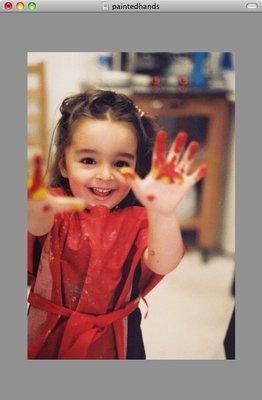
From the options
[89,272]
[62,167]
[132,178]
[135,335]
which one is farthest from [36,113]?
[135,335]

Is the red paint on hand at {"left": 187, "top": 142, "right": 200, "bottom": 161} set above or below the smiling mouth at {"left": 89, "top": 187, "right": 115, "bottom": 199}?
above

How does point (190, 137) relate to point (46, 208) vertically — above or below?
above

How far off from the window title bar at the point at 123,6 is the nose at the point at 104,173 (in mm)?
341

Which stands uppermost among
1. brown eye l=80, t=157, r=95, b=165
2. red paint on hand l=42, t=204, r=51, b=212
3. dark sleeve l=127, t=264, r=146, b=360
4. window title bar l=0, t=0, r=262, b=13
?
window title bar l=0, t=0, r=262, b=13

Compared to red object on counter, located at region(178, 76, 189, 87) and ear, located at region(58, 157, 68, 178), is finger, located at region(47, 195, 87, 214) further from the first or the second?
red object on counter, located at region(178, 76, 189, 87)

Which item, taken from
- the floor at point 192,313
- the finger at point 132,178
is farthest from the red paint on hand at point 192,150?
the floor at point 192,313

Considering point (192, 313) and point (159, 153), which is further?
point (192, 313)

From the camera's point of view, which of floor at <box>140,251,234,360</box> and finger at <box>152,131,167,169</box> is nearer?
finger at <box>152,131,167,169</box>

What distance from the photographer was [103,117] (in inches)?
52.0

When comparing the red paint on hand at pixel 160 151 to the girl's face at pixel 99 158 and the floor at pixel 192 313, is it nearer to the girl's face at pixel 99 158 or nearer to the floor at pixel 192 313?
the girl's face at pixel 99 158

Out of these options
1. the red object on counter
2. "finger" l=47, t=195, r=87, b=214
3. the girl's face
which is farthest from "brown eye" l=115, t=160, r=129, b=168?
the red object on counter

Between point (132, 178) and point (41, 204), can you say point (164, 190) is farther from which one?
point (41, 204)

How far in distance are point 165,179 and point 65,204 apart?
0.22m

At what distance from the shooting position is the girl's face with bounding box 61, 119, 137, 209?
51.9 inches
